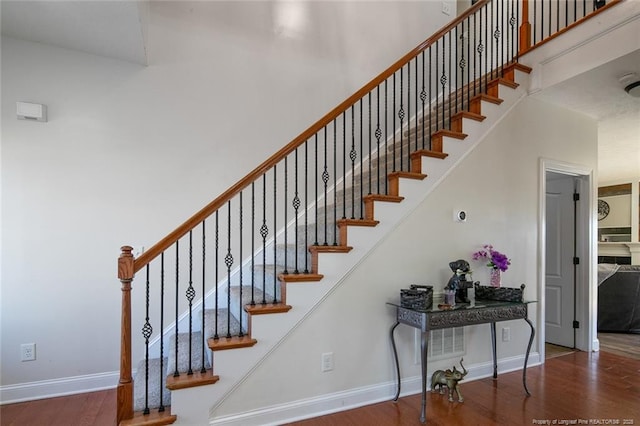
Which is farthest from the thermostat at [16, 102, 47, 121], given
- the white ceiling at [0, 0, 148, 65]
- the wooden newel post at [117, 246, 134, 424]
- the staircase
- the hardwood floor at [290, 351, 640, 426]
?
the hardwood floor at [290, 351, 640, 426]

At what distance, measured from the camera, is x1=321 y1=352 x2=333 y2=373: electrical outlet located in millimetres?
2599

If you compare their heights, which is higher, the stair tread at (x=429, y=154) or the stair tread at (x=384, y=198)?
the stair tread at (x=429, y=154)

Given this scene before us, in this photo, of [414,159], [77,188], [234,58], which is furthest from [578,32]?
[77,188]

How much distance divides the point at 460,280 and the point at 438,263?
240mm

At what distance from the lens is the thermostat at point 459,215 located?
3.22m

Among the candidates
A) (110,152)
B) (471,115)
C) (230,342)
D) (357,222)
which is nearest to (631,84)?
(471,115)

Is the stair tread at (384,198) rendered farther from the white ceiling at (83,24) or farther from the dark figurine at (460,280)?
the white ceiling at (83,24)

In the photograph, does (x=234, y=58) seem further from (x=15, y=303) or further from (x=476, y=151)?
(x=15, y=303)

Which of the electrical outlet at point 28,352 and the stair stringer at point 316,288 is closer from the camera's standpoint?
the stair stringer at point 316,288

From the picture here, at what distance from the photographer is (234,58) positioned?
3498 millimetres

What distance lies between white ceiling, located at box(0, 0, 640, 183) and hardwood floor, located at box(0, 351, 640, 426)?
2.75 meters

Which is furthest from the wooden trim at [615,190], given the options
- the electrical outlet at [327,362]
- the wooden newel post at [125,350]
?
the wooden newel post at [125,350]

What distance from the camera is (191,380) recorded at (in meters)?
2.18

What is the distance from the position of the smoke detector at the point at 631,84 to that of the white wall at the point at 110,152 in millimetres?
2929
